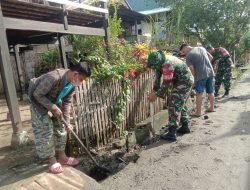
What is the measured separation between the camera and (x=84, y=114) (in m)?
4.82

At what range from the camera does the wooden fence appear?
475cm

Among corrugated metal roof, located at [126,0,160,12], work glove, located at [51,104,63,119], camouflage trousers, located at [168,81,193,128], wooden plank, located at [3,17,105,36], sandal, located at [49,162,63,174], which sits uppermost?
corrugated metal roof, located at [126,0,160,12]

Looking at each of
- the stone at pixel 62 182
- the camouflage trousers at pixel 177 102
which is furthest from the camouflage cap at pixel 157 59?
the stone at pixel 62 182

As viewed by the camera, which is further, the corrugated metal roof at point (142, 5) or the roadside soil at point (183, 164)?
the corrugated metal roof at point (142, 5)

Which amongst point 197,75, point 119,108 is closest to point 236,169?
point 119,108

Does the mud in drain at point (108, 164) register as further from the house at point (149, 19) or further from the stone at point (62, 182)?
the house at point (149, 19)

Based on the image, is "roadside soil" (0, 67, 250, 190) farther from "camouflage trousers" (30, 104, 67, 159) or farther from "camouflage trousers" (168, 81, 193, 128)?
"camouflage trousers" (168, 81, 193, 128)

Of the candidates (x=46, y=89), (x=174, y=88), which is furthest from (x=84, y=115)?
(x=174, y=88)

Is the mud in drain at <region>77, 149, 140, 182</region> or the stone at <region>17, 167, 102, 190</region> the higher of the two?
the stone at <region>17, 167, 102, 190</region>

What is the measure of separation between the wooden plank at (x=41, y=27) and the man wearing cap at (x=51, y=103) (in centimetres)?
207

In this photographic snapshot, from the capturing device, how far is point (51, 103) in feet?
11.8

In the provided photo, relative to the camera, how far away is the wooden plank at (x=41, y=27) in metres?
5.28

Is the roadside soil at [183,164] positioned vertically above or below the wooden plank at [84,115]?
below

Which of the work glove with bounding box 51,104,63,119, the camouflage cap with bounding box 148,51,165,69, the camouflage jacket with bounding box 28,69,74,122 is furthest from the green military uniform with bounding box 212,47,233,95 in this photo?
the work glove with bounding box 51,104,63,119
